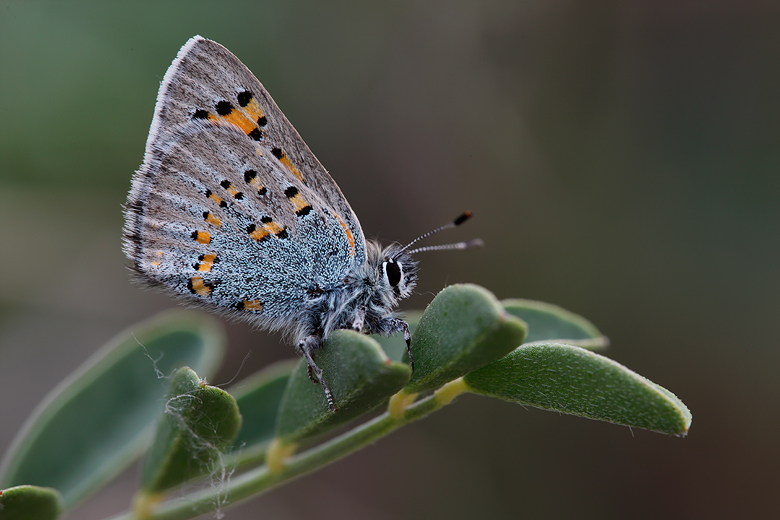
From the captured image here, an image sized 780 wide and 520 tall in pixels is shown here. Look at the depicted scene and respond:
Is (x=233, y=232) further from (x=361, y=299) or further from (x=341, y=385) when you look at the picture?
(x=341, y=385)

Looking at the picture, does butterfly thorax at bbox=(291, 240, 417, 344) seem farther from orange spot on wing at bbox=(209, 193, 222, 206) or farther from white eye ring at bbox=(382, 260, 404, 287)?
orange spot on wing at bbox=(209, 193, 222, 206)

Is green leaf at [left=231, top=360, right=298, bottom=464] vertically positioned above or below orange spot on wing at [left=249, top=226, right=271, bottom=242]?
below

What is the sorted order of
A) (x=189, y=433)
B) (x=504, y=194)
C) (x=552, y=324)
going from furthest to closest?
(x=504, y=194) → (x=552, y=324) → (x=189, y=433)

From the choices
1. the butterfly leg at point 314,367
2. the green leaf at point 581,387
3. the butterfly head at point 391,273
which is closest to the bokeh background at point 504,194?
the butterfly head at point 391,273

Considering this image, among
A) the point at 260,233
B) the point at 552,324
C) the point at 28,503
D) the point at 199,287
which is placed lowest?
the point at 552,324

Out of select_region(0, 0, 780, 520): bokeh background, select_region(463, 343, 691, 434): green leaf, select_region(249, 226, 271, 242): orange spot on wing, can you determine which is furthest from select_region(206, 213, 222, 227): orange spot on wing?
select_region(0, 0, 780, 520): bokeh background

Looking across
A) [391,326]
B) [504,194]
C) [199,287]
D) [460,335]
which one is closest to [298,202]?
[199,287]
